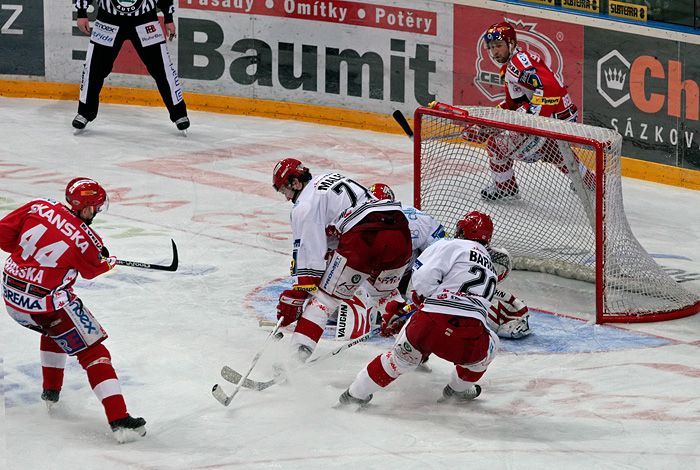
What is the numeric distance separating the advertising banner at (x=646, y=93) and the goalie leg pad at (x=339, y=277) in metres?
4.19

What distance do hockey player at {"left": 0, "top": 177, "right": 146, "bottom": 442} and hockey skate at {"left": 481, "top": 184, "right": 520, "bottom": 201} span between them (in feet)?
10.1

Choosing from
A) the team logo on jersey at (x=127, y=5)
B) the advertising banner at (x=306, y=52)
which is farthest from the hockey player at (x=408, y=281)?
the team logo on jersey at (x=127, y=5)

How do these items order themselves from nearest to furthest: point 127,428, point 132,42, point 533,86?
point 127,428 < point 533,86 < point 132,42

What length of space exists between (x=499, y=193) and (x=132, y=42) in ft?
12.5

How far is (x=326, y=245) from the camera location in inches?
242

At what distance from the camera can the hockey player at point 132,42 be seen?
10453mm

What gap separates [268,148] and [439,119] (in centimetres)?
304

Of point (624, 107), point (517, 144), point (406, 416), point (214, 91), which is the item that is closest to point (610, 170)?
point (517, 144)

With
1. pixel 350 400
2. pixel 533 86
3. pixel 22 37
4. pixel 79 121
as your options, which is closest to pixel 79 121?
pixel 79 121

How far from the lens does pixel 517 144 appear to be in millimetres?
7766

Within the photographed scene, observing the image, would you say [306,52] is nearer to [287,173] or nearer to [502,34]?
[502,34]

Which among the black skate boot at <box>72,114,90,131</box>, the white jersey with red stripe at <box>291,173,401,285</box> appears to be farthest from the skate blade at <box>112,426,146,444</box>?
the black skate boot at <box>72,114,90,131</box>

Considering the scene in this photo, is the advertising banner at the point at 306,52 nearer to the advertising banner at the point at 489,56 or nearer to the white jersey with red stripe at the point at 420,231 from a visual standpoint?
the advertising banner at the point at 489,56

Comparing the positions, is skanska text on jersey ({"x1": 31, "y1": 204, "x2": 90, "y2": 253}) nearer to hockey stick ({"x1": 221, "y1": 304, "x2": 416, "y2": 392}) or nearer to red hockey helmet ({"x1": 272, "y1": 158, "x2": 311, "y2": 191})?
hockey stick ({"x1": 221, "y1": 304, "x2": 416, "y2": 392})
